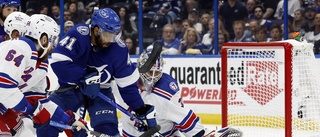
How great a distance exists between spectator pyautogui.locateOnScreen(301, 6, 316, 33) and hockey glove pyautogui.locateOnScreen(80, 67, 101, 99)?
144 inches

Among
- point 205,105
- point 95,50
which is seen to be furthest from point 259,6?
point 95,50

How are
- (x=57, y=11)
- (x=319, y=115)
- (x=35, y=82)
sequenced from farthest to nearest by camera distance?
1. (x=57, y=11)
2. (x=319, y=115)
3. (x=35, y=82)

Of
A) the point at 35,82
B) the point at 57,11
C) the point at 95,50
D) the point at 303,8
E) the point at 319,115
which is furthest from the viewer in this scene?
the point at 57,11

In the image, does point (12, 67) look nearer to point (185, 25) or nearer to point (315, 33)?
point (315, 33)

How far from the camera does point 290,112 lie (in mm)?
5715

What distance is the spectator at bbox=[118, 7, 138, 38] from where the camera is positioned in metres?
9.17

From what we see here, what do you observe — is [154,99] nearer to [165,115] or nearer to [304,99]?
[165,115]

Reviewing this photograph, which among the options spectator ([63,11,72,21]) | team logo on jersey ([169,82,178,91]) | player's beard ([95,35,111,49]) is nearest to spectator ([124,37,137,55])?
spectator ([63,11,72,21])

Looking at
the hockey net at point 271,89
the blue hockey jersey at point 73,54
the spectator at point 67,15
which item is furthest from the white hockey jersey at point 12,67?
the spectator at point 67,15

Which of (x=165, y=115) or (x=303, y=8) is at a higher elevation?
(x=303, y=8)

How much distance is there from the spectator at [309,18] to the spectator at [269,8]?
32 cm

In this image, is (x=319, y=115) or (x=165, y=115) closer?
(x=165, y=115)

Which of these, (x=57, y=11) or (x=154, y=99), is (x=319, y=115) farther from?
(x=57, y=11)

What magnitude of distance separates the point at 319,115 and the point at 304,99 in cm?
15
